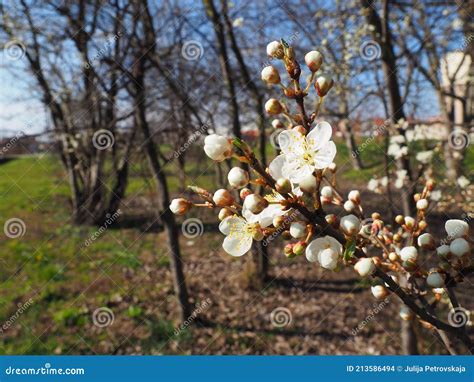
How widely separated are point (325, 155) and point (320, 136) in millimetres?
65

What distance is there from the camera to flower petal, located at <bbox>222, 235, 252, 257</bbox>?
3.13 ft

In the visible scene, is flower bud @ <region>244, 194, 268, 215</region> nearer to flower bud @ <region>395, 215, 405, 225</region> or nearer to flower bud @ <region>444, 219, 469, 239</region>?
flower bud @ <region>444, 219, 469, 239</region>

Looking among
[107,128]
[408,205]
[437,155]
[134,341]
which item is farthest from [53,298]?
[437,155]

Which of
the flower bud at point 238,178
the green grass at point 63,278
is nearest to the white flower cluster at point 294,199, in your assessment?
the flower bud at point 238,178

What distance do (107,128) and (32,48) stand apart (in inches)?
56.4

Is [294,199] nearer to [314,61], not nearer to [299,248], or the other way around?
[299,248]

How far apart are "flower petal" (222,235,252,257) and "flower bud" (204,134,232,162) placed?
242mm

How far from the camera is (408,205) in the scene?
10.1 feet

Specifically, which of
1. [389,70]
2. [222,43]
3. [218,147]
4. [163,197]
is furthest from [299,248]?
[222,43]

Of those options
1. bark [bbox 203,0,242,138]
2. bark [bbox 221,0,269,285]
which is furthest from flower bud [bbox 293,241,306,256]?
bark [bbox 221,0,269,285]

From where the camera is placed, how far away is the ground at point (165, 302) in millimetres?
3709

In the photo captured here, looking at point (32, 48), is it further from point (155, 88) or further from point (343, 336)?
point (343, 336)

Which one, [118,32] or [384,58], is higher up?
[118,32]

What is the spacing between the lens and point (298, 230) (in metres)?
0.82
